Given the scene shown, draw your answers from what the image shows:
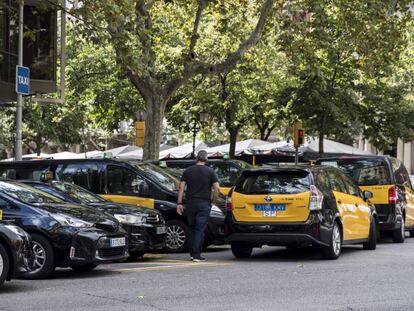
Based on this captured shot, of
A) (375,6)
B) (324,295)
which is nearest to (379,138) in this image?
(375,6)

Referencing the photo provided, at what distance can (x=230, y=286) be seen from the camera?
34.1ft

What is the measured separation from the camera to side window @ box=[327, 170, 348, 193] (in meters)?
14.4

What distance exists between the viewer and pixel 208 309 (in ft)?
28.1

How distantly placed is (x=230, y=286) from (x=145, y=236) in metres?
3.49

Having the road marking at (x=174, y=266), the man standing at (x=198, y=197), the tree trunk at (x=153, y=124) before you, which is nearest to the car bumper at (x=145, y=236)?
the man standing at (x=198, y=197)

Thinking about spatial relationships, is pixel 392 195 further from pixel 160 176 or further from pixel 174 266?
pixel 174 266

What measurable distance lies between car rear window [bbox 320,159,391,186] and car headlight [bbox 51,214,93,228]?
779 cm

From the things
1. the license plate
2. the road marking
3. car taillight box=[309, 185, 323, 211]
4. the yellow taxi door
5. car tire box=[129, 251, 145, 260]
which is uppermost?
car taillight box=[309, 185, 323, 211]

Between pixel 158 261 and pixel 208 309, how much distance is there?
5.56 metres

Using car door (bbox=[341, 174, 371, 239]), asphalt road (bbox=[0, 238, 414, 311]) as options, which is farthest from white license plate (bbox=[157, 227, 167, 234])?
Answer: car door (bbox=[341, 174, 371, 239])

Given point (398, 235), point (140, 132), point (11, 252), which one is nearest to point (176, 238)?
point (398, 235)

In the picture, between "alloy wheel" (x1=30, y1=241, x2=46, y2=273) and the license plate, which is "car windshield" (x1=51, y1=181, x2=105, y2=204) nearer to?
"alloy wheel" (x1=30, y1=241, x2=46, y2=273)

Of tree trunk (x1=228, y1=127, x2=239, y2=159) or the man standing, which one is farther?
tree trunk (x1=228, y1=127, x2=239, y2=159)

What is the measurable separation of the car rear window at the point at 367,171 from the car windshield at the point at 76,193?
605 centimetres
